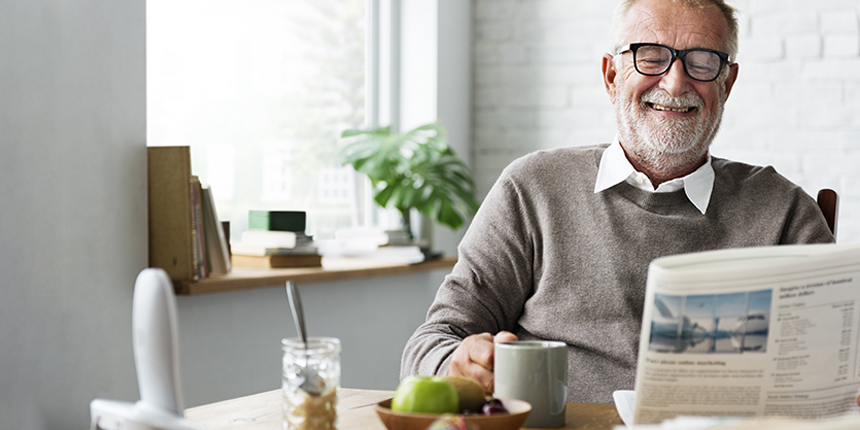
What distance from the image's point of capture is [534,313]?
5.49 ft

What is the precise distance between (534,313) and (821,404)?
2.55 ft

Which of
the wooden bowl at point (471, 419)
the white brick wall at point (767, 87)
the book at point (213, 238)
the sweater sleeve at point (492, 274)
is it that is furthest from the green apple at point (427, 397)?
the white brick wall at point (767, 87)

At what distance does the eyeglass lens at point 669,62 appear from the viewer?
5.57 feet

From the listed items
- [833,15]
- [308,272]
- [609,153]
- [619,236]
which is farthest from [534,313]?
[833,15]

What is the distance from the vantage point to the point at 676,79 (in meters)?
1.70

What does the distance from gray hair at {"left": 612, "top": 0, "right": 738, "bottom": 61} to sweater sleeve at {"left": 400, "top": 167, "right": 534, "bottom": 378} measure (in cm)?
39

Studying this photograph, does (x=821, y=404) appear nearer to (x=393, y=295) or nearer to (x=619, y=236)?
(x=619, y=236)

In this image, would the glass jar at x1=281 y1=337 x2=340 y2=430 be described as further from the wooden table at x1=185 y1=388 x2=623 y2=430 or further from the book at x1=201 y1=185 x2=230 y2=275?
the book at x1=201 y1=185 x2=230 y2=275

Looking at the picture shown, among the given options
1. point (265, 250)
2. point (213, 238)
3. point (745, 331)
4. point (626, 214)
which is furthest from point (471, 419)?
point (265, 250)

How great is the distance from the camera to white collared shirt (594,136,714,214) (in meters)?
1.69

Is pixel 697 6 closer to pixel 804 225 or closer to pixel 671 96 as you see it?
pixel 671 96

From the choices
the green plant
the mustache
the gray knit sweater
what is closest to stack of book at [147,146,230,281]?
the gray knit sweater

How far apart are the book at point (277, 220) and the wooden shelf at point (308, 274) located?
0.46 feet

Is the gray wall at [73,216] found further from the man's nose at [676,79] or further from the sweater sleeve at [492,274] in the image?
the man's nose at [676,79]
